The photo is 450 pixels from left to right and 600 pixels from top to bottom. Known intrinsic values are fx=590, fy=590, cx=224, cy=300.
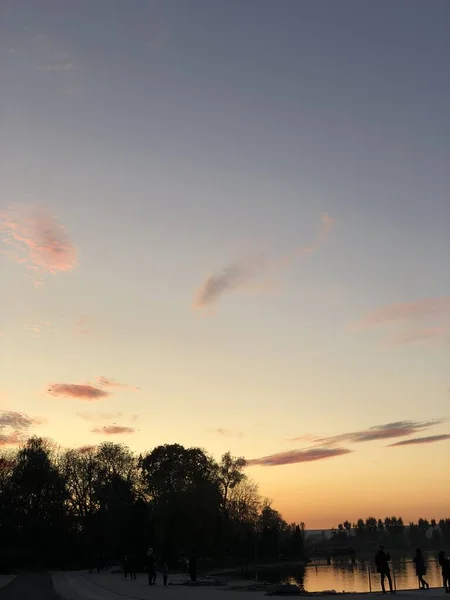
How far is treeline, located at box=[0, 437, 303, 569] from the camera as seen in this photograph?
7181cm

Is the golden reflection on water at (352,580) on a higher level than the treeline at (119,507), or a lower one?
lower

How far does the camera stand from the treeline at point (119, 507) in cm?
7181

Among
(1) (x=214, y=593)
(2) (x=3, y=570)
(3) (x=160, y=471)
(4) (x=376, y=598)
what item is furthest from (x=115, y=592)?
(3) (x=160, y=471)

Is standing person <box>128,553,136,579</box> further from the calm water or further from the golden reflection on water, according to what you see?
the golden reflection on water

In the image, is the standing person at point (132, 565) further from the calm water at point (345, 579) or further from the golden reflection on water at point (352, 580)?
the golden reflection on water at point (352, 580)

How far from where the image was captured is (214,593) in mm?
31125

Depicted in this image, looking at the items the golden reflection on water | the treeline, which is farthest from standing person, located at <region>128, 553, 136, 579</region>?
the golden reflection on water

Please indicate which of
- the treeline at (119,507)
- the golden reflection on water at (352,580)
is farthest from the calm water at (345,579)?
the treeline at (119,507)

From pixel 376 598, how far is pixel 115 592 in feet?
56.6

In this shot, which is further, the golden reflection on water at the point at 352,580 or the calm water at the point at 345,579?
the calm water at the point at 345,579

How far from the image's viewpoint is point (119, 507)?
7481cm

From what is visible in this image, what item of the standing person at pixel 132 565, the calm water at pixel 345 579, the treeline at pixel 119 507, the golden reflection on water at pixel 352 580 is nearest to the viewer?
the golden reflection on water at pixel 352 580

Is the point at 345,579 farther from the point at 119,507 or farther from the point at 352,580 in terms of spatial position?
the point at 119,507

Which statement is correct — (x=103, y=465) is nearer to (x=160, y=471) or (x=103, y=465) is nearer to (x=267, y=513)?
(x=160, y=471)
